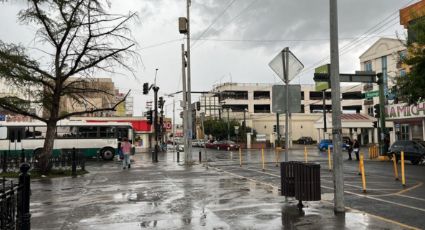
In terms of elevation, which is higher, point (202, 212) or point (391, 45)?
point (391, 45)

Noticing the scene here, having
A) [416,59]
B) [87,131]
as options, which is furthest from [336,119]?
[87,131]

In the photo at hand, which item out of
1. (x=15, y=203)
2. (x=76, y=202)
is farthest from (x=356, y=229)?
(x=76, y=202)

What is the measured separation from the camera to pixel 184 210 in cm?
1086

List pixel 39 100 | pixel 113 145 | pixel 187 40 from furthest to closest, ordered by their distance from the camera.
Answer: pixel 113 145
pixel 187 40
pixel 39 100

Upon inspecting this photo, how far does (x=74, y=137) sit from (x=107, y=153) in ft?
9.92

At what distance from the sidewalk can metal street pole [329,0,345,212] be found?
1.42ft

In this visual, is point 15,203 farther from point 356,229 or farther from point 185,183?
point 185,183

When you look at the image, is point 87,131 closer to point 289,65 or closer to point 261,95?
point 289,65

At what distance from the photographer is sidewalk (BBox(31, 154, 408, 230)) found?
911 cm

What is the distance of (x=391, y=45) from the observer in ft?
220

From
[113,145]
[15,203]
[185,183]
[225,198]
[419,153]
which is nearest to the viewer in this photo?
[15,203]

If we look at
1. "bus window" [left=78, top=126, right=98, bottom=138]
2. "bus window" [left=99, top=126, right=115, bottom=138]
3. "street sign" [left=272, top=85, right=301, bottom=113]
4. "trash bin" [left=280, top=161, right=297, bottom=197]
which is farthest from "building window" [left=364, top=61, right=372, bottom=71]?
"trash bin" [left=280, top=161, right=297, bottom=197]

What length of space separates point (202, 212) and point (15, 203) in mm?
4558

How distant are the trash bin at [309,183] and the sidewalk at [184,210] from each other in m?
0.28
